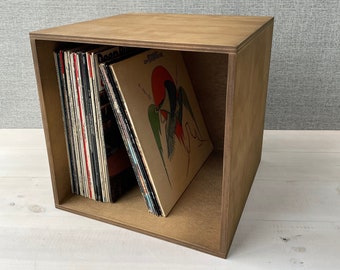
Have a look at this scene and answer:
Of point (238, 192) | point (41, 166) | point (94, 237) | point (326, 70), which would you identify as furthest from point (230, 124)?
point (326, 70)

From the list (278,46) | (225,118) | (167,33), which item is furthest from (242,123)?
(278,46)

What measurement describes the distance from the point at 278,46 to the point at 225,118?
581 mm

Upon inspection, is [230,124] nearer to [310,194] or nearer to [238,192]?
[238,192]

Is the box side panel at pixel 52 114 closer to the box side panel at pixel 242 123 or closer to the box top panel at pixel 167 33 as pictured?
the box top panel at pixel 167 33

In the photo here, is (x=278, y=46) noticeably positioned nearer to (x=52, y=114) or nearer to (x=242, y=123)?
(x=242, y=123)

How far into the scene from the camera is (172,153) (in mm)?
830

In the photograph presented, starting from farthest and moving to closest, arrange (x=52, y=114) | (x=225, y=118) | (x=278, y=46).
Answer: (x=278, y=46)
(x=52, y=114)
(x=225, y=118)

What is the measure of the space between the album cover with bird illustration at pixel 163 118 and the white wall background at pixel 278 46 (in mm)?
256

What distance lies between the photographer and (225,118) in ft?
1.97

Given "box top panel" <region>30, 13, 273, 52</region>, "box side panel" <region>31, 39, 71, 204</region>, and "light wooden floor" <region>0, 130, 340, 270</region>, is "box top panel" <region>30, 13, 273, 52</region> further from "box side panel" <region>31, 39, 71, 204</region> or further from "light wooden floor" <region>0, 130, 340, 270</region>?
"light wooden floor" <region>0, 130, 340, 270</region>

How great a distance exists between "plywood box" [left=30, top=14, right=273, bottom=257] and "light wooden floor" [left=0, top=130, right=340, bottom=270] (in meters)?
0.03

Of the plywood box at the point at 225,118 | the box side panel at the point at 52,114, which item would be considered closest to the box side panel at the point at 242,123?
the plywood box at the point at 225,118

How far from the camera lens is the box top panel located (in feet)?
1.88

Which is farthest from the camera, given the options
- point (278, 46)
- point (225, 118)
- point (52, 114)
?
point (278, 46)
